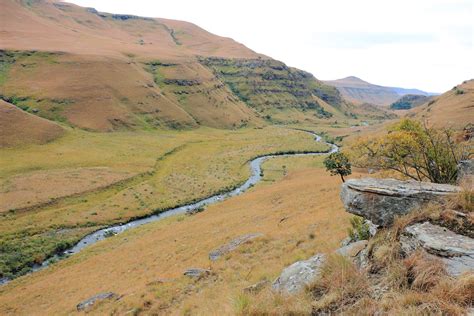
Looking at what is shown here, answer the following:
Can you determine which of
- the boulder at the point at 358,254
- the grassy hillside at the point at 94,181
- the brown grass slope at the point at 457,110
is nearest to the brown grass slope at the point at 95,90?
the grassy hillside at the point at 94,181

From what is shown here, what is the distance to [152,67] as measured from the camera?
194 meters

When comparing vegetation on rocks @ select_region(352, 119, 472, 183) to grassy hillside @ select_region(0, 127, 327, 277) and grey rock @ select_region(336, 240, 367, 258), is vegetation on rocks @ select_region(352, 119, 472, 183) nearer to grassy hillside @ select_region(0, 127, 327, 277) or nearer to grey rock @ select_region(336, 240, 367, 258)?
grey rock @ select_region(336, 240, 367, 258)

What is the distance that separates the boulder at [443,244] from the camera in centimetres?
831

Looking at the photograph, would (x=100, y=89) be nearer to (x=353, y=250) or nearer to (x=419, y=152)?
(x=419, y=152)

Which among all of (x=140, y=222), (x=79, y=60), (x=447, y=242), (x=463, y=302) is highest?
(x=79, y=60)

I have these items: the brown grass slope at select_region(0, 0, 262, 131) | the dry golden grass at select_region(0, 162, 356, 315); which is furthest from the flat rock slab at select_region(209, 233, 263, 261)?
the brown grass slope at select_region(0, 0, 262, 131)

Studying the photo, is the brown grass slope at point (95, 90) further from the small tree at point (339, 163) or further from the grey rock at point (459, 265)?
the grey rock at point (459, 265)

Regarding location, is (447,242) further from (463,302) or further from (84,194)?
(84,194)

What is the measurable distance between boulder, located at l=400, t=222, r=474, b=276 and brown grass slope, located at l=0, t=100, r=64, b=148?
93.9 m

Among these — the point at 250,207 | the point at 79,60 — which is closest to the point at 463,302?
the point at 250,207

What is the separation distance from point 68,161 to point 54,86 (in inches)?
2892

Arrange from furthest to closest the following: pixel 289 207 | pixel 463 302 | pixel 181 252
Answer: pixel 289 207 < pixel 181 252 < pixel 463 302

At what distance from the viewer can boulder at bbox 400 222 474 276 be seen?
27.3 feet

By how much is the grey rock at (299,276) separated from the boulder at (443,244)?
9.00ft
